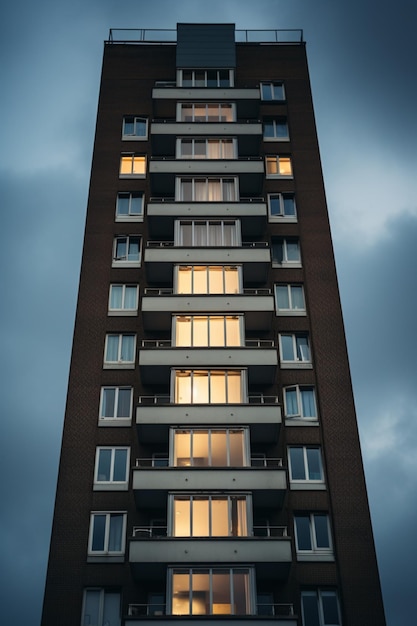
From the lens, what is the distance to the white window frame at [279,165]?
50781mm

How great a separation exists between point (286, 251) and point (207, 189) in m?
6.99

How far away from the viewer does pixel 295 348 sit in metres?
42.7

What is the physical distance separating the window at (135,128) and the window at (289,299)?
1675 cm

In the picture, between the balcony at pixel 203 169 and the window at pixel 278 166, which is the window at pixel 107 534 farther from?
the window at pixel 278 166

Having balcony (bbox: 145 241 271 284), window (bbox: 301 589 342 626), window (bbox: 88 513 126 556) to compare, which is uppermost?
balcony (bbox: 145 241 271 284)

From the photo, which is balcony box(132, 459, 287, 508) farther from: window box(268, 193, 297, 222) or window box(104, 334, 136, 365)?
window box(268, 193, 297, 222)

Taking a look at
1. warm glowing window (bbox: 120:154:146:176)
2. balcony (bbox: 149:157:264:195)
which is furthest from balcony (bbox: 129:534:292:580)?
warm glowing window (bbox: 120:154:146:176)

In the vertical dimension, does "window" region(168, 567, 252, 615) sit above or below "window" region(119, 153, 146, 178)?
below

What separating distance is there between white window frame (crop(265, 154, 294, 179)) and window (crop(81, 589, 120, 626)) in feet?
98.8

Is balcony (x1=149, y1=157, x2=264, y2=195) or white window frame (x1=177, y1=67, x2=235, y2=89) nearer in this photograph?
balcony (x1=149, y1=157, x2=264, y2=195)

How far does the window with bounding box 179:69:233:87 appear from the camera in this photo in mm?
54750

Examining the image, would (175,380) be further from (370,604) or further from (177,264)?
(370,604)

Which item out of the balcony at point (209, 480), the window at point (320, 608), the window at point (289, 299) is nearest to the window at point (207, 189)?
the window at point (289, 299)

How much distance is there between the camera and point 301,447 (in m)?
38.9
